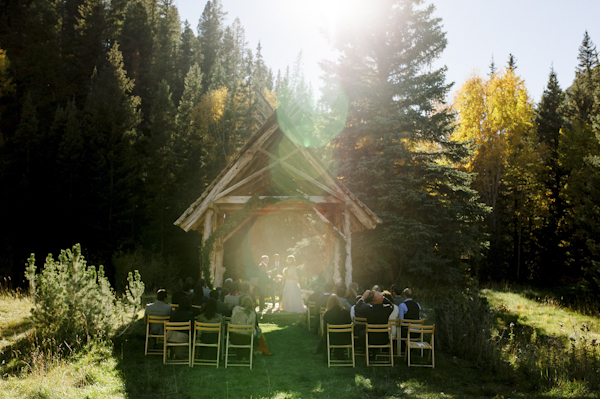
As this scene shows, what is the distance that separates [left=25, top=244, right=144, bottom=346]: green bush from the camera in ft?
23.9

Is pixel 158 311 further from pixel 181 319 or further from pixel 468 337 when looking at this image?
pixel 468 337

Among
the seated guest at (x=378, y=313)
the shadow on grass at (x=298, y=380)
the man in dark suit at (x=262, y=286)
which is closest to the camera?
the shadow on grass at (x=298, y=380)

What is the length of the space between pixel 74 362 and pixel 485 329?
881cm

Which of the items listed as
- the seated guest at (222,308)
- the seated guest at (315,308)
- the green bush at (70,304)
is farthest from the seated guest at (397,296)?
the green bush at (70,304)

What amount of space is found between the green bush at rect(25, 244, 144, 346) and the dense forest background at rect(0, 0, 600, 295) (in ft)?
35.8

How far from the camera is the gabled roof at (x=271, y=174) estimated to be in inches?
450

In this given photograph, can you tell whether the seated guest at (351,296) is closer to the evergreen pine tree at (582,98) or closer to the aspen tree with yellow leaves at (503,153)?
the aspen tree with yellow leaves at (503,153)

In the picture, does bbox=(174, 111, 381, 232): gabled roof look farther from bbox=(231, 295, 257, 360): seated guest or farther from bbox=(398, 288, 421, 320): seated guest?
bbox=(231, 295, 257, 360): seated guest

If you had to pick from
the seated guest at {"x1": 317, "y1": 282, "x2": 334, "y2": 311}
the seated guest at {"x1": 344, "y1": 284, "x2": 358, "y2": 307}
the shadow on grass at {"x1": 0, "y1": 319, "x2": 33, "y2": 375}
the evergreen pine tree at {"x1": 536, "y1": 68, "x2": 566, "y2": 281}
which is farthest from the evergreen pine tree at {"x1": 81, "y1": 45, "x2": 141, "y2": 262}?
the evergreen pine tree at {"x1": 536, "y1": 68, "x2": 566, "y2": 281}

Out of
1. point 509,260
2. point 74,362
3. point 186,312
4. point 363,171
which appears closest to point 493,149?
point 509,260

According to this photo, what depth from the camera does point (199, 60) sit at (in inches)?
1905

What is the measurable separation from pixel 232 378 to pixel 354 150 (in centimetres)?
1404

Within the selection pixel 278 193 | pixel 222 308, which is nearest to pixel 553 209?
pixel 278 193

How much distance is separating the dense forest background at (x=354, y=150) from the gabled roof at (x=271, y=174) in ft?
17.0
